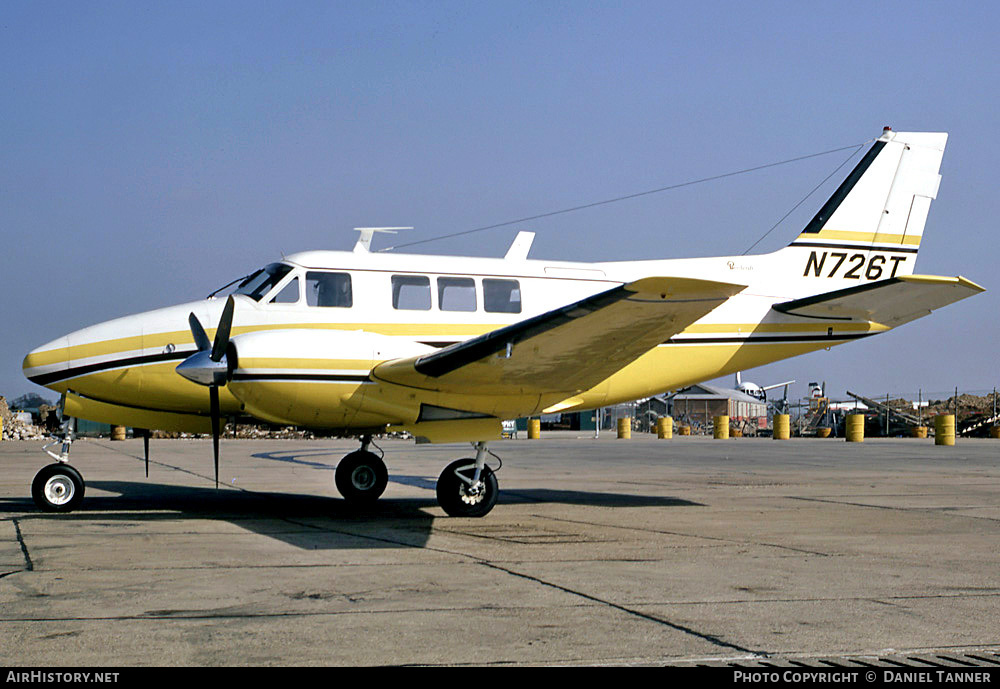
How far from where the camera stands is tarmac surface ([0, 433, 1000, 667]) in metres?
5.27

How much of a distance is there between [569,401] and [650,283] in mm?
4468

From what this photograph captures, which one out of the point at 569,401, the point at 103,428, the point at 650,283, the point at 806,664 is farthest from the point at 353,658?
the point at 103,428

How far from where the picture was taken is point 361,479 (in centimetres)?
1382

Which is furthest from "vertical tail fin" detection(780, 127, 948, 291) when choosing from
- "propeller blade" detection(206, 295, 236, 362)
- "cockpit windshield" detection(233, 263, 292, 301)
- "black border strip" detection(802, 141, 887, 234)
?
"propeller blade" detection(206, 295, 236, 362)

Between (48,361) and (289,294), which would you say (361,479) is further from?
(48,361)

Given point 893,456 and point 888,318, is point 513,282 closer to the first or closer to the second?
point 888,318

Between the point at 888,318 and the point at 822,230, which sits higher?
the point at 822,230

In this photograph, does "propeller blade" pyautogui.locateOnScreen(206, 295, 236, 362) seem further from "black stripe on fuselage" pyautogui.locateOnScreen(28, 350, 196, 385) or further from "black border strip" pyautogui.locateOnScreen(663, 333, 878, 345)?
"black border strip" pyautogui.locateOnScreen(663, 333, 878, 345)

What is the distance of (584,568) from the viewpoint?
8148mm

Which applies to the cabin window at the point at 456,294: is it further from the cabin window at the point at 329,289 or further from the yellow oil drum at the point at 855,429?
the yellow oil drum at the point at 855,429

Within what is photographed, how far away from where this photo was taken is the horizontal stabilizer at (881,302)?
41.3 feet

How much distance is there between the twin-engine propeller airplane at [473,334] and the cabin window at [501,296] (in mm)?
21

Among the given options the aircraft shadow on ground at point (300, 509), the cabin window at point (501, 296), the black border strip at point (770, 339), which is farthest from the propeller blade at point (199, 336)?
the black border strip at point (770, 339)

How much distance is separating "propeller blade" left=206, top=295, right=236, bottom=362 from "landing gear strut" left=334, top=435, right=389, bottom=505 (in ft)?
10.3
